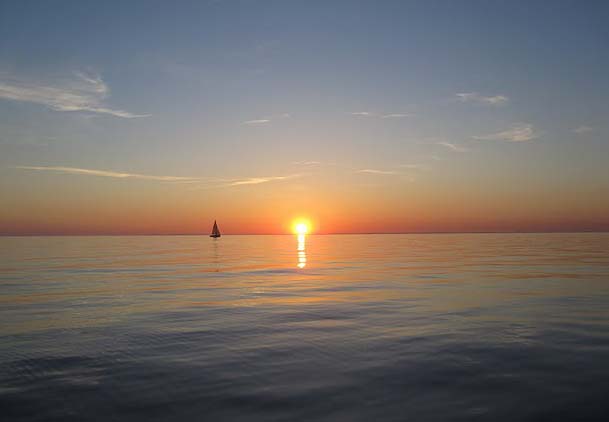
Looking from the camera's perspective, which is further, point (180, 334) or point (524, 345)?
point (180, 334)

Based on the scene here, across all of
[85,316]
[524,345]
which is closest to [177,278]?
[85,316]

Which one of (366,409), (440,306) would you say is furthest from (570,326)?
(366,409)

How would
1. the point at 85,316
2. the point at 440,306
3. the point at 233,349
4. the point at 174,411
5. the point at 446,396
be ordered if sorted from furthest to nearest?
the point at 440,306, the point at 85,316, the point at 233,349, the point at 446,396, the point at 174,411

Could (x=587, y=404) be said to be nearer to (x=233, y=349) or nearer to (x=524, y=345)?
(x=524, y=345)

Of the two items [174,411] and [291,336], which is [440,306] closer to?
[291,336]

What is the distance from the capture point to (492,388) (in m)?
8.60

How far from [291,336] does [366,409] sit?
19.3 feet

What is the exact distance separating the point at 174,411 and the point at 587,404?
7.41 meters

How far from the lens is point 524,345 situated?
1202 cm

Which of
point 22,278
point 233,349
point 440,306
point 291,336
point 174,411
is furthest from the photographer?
point 22,278

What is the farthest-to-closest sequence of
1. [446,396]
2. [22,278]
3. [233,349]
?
[22,278]
[233,349]
[446,396]

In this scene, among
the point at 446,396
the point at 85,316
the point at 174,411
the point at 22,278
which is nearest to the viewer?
the point at 174,411

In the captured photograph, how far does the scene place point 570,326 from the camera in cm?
1438

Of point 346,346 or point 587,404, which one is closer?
point 587,404
